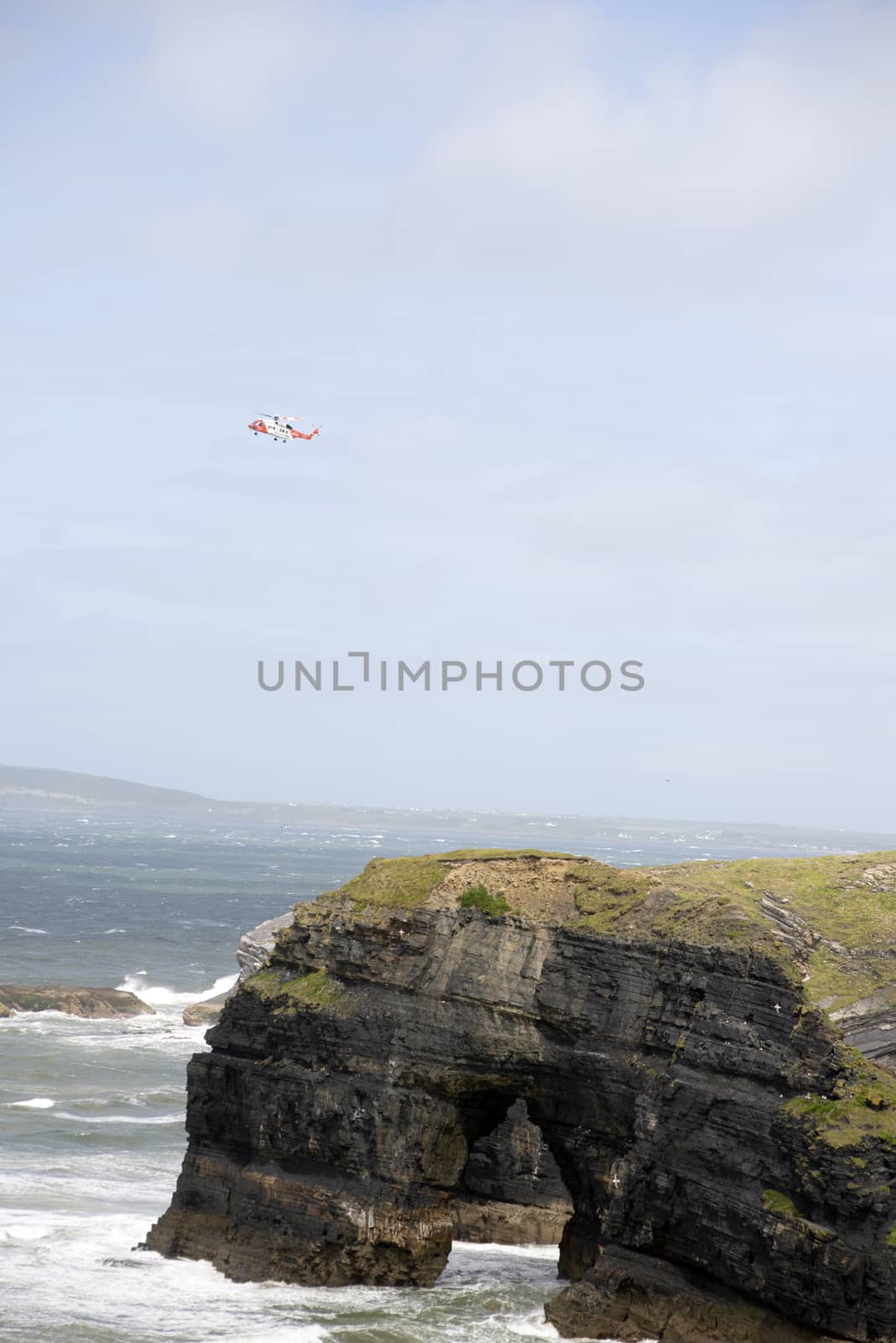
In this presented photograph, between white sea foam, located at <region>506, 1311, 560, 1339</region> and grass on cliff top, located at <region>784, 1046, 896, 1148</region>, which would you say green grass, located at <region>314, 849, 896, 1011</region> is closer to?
grass on cliff top, located at <region>784, 1046, 896, 1148</region>

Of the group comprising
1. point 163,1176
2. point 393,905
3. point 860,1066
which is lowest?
point 163,1176

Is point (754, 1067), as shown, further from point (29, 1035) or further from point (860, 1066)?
point (29, 1035)

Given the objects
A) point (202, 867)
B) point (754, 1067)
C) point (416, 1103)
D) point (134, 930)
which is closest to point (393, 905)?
point (416, 1103)

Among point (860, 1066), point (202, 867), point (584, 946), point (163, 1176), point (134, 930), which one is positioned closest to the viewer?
point (860, 1066)

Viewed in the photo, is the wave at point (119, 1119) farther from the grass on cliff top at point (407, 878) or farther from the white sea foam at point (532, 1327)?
the white sea foam at point (532, 1327)

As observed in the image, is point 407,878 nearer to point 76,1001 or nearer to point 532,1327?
point 532,1327

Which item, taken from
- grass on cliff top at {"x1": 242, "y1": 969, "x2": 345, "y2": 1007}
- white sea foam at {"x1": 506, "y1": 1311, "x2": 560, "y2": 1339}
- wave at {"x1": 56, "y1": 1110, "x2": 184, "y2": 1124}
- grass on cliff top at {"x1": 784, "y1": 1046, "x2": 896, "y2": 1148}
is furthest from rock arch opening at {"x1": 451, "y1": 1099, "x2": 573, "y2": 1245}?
wave at {"x1": 56, "y1": 1110, "x2": 184, "y2": 1124}

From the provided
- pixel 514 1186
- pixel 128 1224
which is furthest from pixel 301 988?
pixel 514 1186
